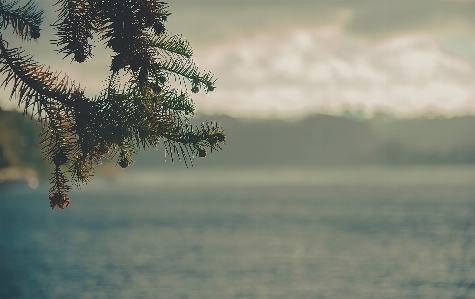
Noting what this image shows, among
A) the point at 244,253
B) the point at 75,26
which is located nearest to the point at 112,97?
the point at 75,26

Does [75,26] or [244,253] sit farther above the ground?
[75,26]

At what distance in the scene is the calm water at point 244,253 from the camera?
56844mm

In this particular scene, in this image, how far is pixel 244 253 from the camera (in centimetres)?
7994

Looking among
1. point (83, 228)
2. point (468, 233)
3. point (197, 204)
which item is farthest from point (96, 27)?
point (197, 204)

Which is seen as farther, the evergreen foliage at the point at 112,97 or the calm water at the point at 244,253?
the calm water at the point at 244,253

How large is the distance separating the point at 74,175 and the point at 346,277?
5901 centimetres

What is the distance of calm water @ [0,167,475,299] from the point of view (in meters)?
56.8

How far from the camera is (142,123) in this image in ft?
14.2

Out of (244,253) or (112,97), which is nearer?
(112,97)

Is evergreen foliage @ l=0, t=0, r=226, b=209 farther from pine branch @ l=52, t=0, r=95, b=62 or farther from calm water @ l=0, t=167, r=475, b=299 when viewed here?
calm water @ l=0, t=167, r=475, b=299

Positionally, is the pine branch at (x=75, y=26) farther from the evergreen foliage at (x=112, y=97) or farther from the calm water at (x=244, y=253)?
the calm water at (x=244, y=253)

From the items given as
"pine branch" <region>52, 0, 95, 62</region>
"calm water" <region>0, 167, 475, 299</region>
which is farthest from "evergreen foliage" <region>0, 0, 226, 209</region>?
"calm water" <region>0, 167, 475, 299</region>

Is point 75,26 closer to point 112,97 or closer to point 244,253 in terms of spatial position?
point 112,97

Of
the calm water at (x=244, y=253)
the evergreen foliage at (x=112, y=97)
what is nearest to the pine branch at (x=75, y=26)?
the evergreen foliage at (x=112, y=97)
